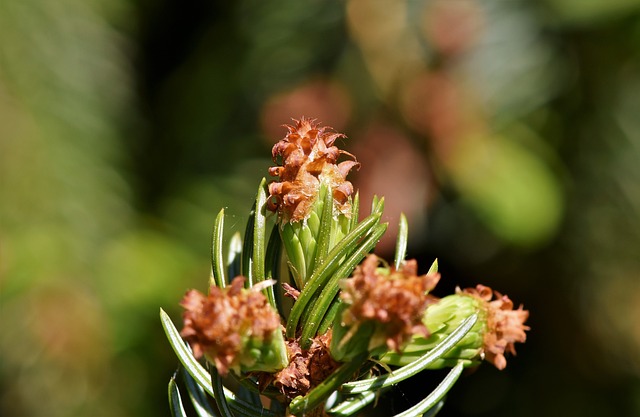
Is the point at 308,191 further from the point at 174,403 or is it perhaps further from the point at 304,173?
the point at 174,403

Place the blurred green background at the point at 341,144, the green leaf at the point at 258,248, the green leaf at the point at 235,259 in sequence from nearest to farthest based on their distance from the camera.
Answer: the green leaf at the point at 258,248 < the green leaf at the point at 235,259 < the blurred green background at the point at 341,144

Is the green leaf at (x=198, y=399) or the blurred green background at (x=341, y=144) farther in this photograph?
the blurred green background at (x=341, y=144)

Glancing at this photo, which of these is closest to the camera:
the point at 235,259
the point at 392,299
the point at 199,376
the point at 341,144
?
the point at 392,299

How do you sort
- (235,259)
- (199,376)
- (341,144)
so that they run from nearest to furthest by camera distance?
(199,376)
(235,259)
(341,144)

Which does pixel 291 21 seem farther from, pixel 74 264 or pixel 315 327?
pixel 315 327

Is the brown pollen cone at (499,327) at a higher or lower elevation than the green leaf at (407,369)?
lower

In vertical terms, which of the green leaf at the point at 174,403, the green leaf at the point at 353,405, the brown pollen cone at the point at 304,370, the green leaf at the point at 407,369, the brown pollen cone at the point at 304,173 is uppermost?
the brown pollen cone at the point at 304,173

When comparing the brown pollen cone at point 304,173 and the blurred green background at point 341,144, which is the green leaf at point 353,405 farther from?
the blurred green background at point 341,144

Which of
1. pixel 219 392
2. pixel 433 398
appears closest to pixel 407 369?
pixel 433 398

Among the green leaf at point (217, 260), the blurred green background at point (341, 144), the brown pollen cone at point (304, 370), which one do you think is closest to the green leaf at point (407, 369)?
the brown pollen cone at point (304, 370)
